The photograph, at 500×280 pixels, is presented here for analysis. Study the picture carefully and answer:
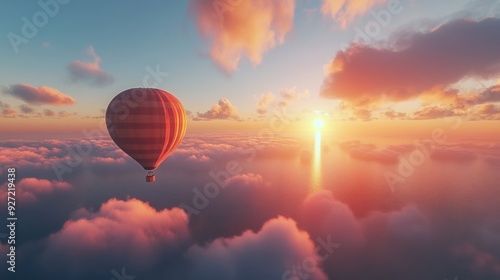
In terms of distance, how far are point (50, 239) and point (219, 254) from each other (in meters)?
112

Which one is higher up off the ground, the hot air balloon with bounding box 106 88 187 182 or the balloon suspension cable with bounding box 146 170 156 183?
the hot air balloon with bounding box 106 88 187 182

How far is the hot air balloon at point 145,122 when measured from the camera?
82.4ft

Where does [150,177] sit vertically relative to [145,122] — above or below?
below

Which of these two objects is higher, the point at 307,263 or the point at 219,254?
the point at 219,254

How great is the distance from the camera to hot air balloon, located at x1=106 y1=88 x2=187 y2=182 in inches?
989

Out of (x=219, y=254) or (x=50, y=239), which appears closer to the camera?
(x=219, y=254)

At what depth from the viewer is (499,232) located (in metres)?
183

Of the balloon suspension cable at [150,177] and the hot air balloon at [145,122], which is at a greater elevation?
the hot air balloon at [145,122]

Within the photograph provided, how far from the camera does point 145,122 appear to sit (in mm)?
25391

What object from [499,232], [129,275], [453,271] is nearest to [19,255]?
[129,275]

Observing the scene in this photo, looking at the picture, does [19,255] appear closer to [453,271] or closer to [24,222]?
[24,222]

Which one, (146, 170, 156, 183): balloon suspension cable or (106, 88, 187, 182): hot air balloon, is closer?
(106, 88, 187, 182): hot air balloon

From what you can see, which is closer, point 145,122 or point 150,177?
point 145,122

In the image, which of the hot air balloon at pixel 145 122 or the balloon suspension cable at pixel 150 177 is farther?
the balloon suspension cable at pixel 150 177
